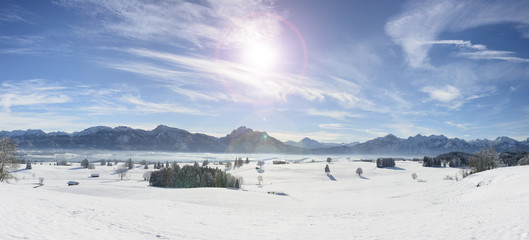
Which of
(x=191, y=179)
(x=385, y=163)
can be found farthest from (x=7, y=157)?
(x=385, y=163)

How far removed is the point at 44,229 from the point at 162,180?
80982 mm

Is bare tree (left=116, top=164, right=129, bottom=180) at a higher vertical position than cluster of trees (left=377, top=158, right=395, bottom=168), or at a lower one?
lower

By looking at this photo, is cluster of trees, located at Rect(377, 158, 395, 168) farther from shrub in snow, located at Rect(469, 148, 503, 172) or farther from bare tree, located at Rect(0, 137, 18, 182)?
bare tree, located at Rect(0, 137, 18, 182)

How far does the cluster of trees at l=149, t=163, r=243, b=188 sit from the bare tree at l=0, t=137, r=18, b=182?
4266 cm

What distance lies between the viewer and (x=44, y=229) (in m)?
12.6

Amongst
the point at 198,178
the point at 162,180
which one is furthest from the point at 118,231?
the point at 162,180

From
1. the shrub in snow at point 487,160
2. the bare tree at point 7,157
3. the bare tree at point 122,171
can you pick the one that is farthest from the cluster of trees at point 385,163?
the bare tree at point 7,157

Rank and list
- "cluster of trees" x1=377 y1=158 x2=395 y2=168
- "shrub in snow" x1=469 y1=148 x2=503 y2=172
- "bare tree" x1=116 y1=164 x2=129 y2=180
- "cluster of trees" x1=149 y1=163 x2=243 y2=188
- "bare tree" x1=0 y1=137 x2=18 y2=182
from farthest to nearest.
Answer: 1. "cluster of trees" x1=377 y1=158 x2=395 y2=168
2. "bare tree" x1=116 y1=164 x2=129 y2=180
3. "shrub in snow" x1=469 y1=148 x2=503 y2=172
4. "cluster of trees" x1=149 y1=163 x2=243 y2=188
5. "bare tree" x1=0 y1=137 x2=18 y2=182

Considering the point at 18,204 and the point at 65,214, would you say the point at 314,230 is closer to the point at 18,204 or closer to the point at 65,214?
the point at 65,214

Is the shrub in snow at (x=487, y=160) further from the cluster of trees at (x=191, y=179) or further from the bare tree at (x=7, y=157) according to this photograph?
the bare tree at (x=7, y=157)

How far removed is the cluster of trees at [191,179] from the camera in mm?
84500

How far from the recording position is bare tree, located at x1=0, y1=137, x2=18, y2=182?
157 feet

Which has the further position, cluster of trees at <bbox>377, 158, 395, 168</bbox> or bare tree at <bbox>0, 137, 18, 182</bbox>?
cluster of trees at <bbox>377, 158, 395, 168</bbox>

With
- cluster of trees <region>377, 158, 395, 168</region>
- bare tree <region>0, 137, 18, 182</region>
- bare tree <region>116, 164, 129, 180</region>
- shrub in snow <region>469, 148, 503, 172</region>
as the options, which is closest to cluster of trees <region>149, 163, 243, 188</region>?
bare tree <region>0, 137, 18, 182</region>
